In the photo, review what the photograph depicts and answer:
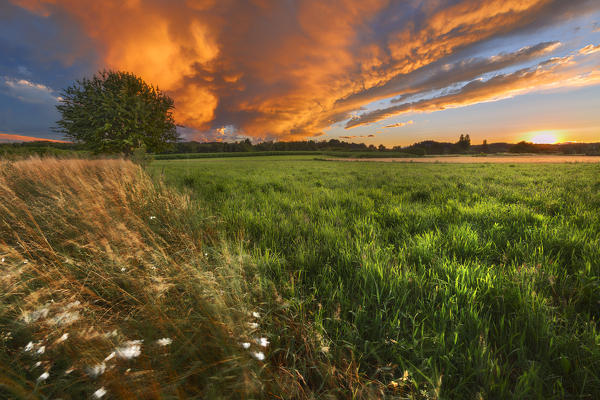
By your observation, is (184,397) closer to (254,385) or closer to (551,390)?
(254,385)

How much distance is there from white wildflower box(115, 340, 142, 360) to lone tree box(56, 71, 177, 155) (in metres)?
22.3

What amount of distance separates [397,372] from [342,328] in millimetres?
406

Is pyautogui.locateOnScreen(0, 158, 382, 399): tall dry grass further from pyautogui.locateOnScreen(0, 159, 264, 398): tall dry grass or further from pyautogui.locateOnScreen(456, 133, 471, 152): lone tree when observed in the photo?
pyautogui.locateOnScreen(456, 133, 471, 152): lone tree

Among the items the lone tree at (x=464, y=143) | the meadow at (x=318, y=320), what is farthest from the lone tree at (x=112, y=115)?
the lone tree at (x=464, y=143)

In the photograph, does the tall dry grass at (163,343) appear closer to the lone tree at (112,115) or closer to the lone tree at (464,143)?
the lone tree at (112,115)

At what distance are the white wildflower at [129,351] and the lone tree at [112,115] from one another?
73.0ft

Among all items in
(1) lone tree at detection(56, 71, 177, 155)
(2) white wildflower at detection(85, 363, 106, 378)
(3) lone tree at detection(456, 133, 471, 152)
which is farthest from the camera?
(3) lone tree at detection(456, 133, 471, 152)

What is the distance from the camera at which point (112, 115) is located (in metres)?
18.0

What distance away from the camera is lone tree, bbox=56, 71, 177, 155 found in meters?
18.0

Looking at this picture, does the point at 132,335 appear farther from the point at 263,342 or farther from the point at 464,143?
the point at 464,143

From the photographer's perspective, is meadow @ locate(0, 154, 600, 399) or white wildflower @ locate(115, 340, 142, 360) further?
meadow @ locate(0, 154, 600, 399)

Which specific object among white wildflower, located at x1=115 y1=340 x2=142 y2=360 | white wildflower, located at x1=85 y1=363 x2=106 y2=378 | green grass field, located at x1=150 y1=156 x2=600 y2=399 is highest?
white wildflower, located at x1=115 y1=340 x2=142 y2=360

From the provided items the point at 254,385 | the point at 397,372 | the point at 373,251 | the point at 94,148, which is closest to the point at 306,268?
the point at 373,251

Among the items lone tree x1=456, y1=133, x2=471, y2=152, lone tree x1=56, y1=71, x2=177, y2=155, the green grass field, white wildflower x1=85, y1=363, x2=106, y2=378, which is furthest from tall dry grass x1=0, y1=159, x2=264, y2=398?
lone tree x1=456, y1=133, x2=471, y2=152
